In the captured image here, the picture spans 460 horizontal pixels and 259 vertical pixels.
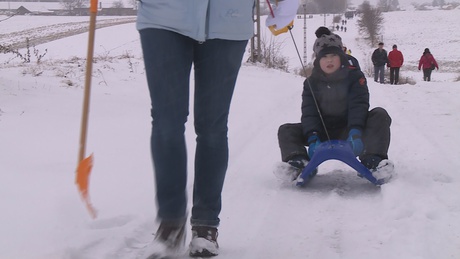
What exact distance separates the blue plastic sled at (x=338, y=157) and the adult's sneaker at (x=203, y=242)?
4.04 ft

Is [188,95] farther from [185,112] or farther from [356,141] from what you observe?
[356,141]

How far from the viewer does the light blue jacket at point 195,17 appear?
1.96 meters

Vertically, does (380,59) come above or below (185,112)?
below

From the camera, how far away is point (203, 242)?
7.00ft

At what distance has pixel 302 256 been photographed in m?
2.24

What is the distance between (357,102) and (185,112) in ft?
5.97

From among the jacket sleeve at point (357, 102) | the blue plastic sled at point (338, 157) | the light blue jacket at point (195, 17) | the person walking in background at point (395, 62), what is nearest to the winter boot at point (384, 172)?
the blue plastic sled at point (338, 157)

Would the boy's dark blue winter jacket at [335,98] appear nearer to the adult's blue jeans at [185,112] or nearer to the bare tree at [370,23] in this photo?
the adult's blue jeans at [185,112]

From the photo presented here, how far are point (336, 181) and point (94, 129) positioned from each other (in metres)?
2.31

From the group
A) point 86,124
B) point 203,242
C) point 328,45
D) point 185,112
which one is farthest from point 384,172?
point 86,124

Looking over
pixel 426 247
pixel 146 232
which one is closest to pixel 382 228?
pixel 426 247

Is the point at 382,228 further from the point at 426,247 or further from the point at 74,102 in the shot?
the point at 74,102

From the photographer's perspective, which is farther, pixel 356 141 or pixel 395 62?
pixel 395 62

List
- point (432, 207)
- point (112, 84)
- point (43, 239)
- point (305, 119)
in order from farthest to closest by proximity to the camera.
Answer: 1. point (112, 84)
2. point (305, 119)
3. point (432, 207)
4. point (43, 239)
